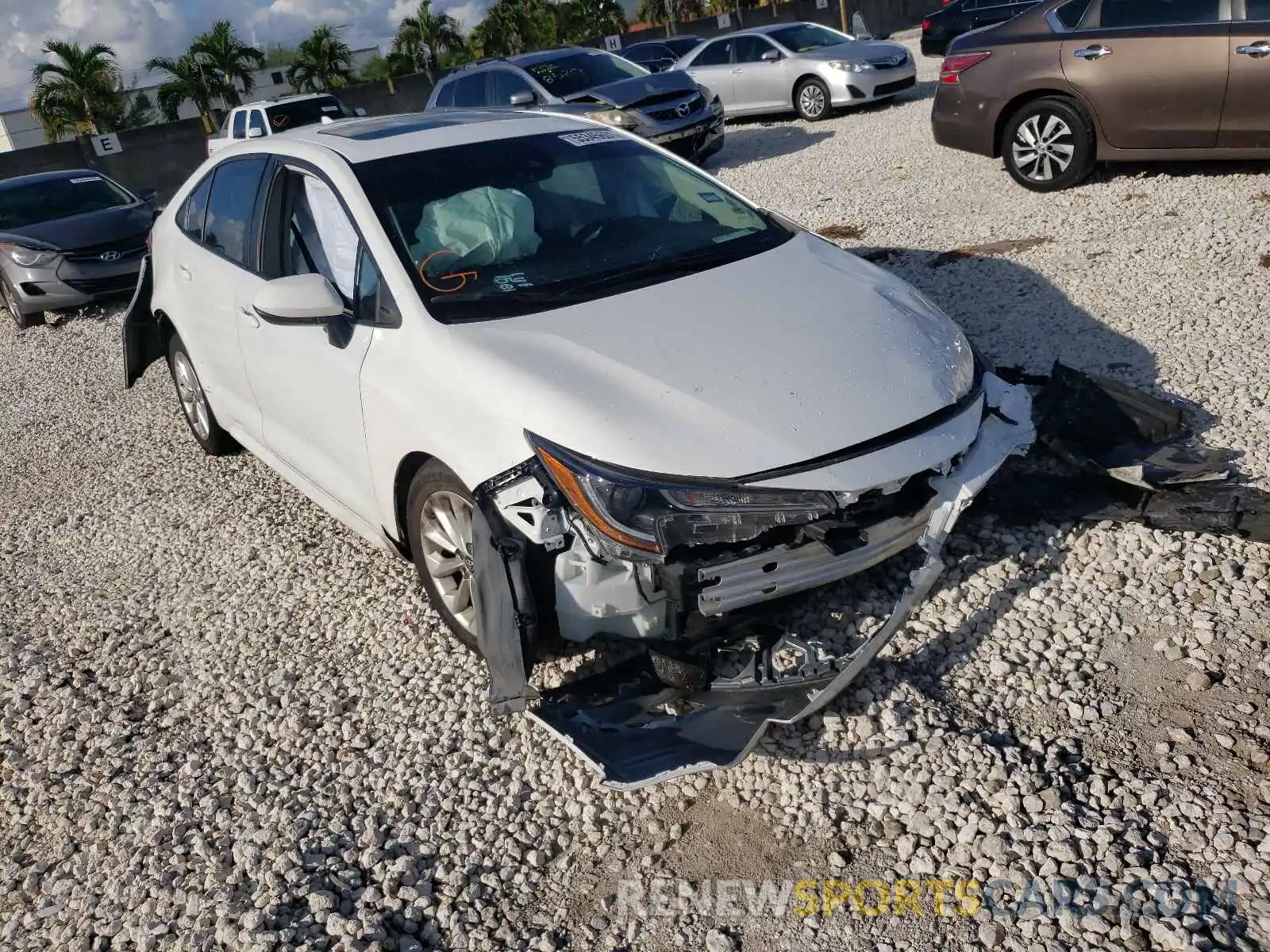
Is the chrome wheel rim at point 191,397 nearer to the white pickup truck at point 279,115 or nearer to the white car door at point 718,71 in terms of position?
the white pickup truck at point 279,115

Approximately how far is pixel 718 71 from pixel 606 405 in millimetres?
14415

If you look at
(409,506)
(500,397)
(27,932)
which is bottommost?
(27,932)

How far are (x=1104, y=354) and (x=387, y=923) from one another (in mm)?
4462

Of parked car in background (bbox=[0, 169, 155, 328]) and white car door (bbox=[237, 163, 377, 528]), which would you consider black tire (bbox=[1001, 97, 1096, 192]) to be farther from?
parked car in background (bbox=[0, 169, 155, 328])

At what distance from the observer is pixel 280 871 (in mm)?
2916

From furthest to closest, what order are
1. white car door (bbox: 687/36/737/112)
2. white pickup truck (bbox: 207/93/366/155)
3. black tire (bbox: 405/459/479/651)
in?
white pickup truck (bbox: 207/93/366/155) < white car door (bbox: 687/36/737/112) < black tire (bbox: 405/459/479/651)

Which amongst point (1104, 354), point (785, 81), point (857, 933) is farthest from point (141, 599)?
point (785, 81)

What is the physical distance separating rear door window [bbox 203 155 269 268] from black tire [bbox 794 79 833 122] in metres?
11.8

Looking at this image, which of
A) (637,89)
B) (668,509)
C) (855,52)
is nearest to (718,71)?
(855,52)

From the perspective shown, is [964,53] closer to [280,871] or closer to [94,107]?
[280,871]

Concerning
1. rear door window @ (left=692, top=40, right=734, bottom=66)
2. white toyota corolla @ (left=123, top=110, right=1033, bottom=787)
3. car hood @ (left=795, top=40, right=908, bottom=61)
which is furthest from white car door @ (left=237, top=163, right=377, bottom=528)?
rear door window @ (left=692, top=40, right=734, bottom=66)

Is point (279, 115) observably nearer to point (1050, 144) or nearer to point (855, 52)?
point (855, 52)

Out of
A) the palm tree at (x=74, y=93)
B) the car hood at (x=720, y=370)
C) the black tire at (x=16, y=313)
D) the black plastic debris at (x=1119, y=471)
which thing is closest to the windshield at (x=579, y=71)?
the black tire at (x=16, y=313)

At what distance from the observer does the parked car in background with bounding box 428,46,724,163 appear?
12.5m
